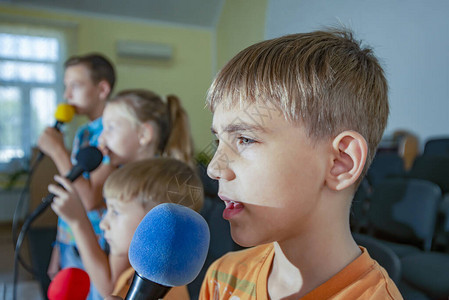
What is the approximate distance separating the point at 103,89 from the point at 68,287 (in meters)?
0.64

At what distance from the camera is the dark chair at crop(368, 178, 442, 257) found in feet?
4.68

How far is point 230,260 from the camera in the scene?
47 centimetres

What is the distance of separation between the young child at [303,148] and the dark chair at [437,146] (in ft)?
8.10

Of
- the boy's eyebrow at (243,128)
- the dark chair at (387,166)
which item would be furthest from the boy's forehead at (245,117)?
the dark chair at (387,166)

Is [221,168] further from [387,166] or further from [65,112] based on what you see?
[387,166]

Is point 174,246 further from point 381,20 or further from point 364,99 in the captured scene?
point 381,20

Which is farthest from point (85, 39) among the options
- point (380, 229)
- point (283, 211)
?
point (283, 211)

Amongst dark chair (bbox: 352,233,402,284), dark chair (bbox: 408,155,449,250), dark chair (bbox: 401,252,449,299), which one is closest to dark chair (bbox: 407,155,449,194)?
dark chair (bbox: 408,155,449,250)

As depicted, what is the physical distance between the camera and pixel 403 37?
53.7 inches

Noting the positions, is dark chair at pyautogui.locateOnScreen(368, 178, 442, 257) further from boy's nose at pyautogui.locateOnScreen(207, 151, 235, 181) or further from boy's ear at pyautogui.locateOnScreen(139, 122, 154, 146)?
boy's nose at pyautogui.locateOnScreen(207, 151, 235, 181)

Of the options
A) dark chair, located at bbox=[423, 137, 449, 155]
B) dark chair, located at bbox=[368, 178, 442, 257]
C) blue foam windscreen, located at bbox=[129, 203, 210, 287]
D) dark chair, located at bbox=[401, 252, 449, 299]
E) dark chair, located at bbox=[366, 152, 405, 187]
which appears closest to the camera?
blue foam windscreen, located at bbox=[129, 203, 210, 287]

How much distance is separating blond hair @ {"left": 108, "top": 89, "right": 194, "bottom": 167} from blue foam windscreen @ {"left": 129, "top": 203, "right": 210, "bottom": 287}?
1.14ft

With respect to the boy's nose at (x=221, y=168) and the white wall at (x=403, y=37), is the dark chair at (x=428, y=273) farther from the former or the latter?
the boy's nose at (x=221, y=168)

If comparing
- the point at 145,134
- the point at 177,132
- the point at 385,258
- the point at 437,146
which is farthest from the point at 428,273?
the point at 437,146
